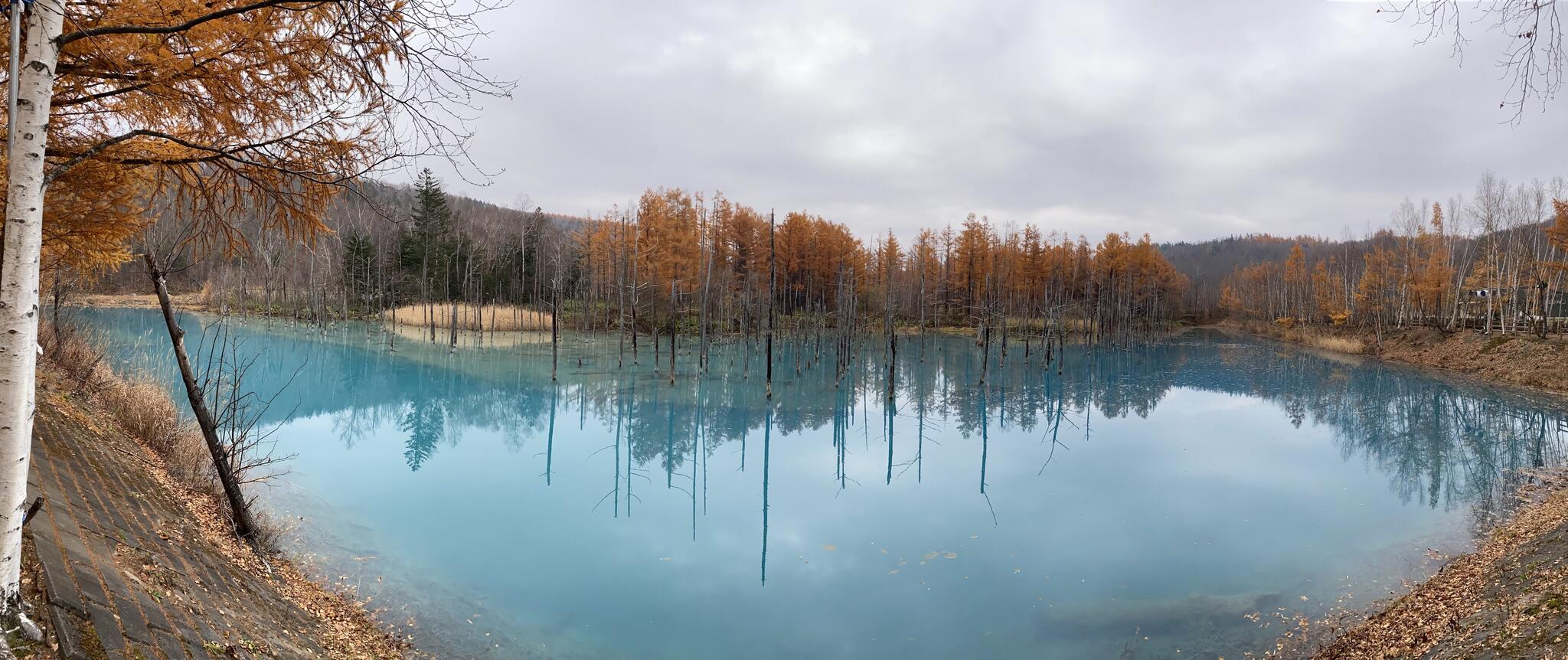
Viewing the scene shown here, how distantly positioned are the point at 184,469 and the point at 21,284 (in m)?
7.16

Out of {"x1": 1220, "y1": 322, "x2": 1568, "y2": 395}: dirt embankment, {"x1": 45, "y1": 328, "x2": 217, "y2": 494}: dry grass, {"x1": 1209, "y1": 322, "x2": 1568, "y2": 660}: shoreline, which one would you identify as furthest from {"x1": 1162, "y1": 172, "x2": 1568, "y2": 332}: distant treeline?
{"x1": 45, "y1": 328, "x2": 217, "y2": 494}: dry grass

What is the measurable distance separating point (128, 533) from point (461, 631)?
3056 millimetres

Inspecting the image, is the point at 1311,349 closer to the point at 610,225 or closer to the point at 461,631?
the point at 610,225

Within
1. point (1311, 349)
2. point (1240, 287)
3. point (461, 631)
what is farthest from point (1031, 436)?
point (1240, 287)

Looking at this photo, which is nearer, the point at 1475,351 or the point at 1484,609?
the point at 1484,609

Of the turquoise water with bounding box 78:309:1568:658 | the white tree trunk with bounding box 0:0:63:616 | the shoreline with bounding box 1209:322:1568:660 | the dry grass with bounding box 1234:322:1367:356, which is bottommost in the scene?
the turquoise water with bounding box 78:309:1568:658

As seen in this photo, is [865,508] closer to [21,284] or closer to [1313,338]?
[21,284]

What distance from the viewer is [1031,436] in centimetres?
1750

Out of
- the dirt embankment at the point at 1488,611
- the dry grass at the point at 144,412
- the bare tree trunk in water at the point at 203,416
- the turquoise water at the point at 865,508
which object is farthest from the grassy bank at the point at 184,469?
the dirt embankment at the point at 1488,611

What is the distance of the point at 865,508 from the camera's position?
1153 cm

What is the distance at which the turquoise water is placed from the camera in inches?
291

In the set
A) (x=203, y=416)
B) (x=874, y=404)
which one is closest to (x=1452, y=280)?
(x=874, y=404)

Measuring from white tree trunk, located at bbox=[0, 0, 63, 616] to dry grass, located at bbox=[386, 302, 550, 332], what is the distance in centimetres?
3604

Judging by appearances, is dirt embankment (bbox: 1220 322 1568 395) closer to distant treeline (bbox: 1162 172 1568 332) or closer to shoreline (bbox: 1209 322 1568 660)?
distant treeline (bbox: 1162 172 1568 332)
